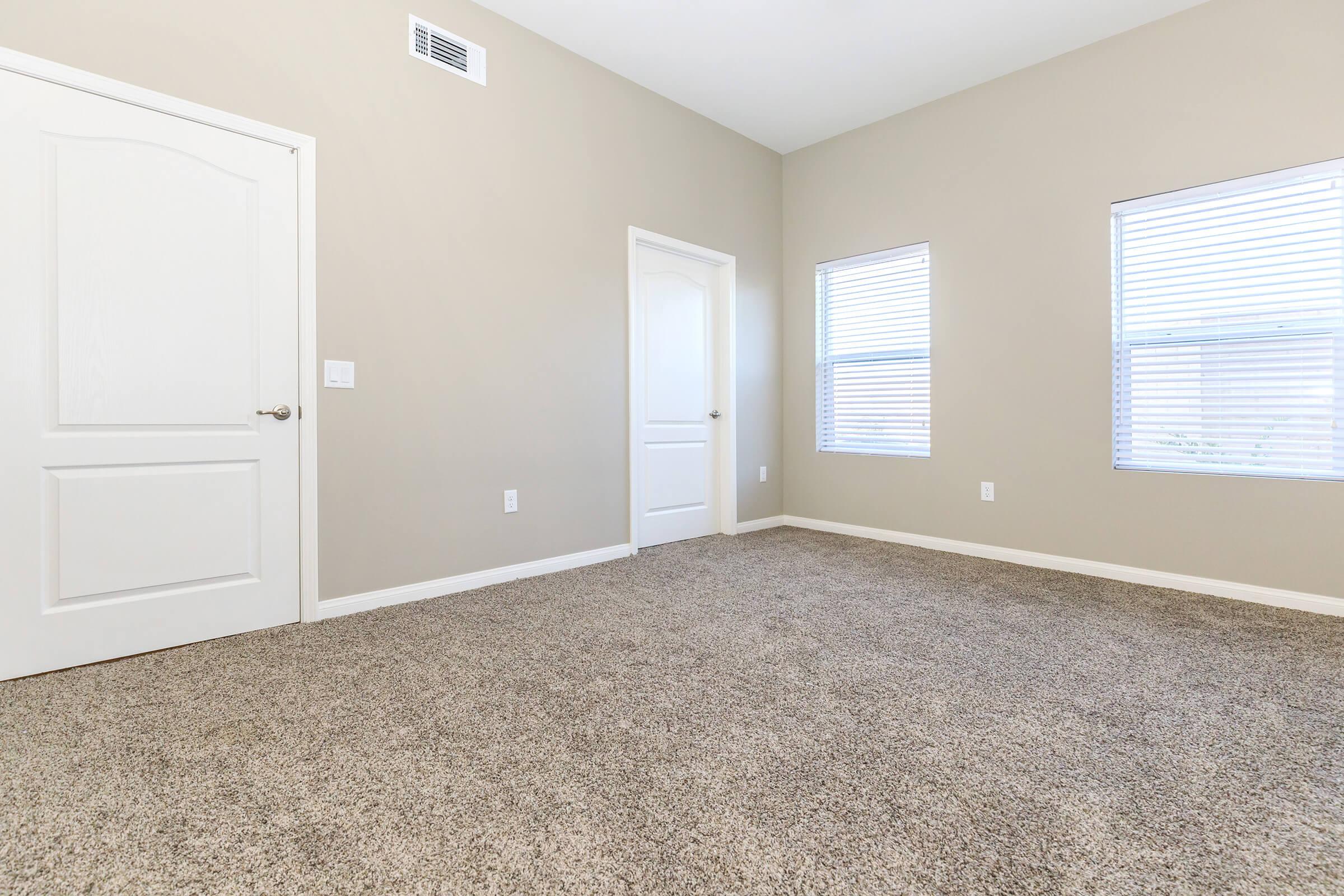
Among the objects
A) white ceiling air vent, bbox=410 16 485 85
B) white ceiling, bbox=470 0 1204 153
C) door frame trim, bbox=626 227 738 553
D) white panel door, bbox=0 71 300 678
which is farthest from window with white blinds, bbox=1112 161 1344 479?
white panel door, bbox=0 71 300 678

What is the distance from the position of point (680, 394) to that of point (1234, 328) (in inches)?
114

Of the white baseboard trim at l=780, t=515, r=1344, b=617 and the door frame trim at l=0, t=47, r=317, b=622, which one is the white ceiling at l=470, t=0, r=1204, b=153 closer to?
the door frame trim at l=0, t=47, r=317, b=622

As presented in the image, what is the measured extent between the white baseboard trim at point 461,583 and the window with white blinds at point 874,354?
1890mm

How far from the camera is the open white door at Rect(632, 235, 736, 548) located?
3.99 m

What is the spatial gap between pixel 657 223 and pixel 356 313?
6.46ft

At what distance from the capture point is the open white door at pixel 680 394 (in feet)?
13.1

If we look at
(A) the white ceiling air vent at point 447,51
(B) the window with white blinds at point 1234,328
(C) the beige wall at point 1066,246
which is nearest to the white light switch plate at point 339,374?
(A) the white ceiling air vent at point 447,51

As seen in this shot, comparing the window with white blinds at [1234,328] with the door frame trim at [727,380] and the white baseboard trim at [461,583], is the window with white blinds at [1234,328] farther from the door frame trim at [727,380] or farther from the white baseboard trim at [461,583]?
the white baseboard trim at [461,583]

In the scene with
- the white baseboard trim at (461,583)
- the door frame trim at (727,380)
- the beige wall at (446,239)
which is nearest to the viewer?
the beige wall at (446,239)

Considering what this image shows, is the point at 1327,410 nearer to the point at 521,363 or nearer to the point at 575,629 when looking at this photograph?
the point at 575,629

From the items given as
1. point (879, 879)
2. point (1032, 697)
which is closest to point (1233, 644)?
point (1032, 697)

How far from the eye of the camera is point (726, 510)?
451 cm

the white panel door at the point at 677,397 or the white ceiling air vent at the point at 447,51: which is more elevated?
the white ceiling air vent at the point at 447,51

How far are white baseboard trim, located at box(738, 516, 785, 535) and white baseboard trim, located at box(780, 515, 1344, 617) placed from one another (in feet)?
1.22
